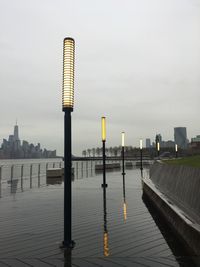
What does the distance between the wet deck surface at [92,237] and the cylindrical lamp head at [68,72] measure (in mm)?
2921

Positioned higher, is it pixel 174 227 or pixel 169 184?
pixel 169 184

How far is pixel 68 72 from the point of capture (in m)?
6.98

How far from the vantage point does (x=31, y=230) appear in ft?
27.5

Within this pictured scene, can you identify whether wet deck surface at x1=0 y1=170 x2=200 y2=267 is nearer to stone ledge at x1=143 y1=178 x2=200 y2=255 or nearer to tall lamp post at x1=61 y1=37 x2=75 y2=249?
stone ledge at x1=143 y1=178 x2=200 y2=255

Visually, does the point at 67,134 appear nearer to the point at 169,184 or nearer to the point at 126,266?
the point at 126,266

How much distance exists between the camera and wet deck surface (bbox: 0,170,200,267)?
231 inches

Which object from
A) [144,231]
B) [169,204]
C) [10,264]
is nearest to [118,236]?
[144,231]

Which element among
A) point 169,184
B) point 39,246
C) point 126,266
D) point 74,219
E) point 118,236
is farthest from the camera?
point 169,184

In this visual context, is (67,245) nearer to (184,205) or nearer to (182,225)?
(182,225)

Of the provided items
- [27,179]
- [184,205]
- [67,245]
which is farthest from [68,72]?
[27,179]

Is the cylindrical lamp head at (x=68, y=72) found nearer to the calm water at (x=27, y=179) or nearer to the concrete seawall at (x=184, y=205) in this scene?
the concrete seawall at (x=184, y=205)

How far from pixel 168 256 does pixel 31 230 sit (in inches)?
147

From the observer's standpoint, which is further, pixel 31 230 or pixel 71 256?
pixel 31 230

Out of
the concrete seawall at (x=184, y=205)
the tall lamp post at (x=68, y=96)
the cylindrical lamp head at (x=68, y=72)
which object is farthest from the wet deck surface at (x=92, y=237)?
the cylindrical lamp head at (x=68, y=72)
